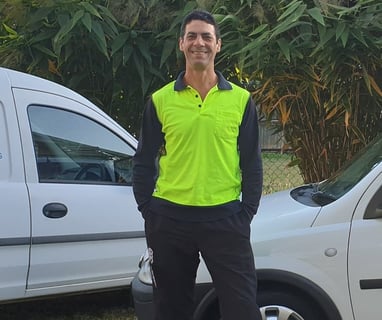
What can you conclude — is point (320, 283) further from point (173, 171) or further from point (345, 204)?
point (173, 171)

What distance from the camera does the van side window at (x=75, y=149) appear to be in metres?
4.30

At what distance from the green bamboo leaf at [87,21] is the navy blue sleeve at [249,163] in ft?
8.82

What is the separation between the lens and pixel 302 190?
405 centimetres

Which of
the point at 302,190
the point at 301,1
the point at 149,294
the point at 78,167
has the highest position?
the point at 301,1

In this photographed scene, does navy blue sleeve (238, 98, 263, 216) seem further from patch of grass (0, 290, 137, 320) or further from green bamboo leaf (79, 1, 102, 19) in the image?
green bamboo leaf (79, 1, 102, 19)

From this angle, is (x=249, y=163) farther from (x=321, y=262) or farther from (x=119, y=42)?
(x=119, y=42)

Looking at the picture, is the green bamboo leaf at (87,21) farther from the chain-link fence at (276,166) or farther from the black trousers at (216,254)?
the black trousers at (216,254)

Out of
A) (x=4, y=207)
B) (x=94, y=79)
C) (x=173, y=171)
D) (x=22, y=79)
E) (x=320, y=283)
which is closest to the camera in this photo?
(x=173, y=171)

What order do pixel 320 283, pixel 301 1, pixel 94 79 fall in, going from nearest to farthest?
pixel 320 283, pixel 301 1, pixel 94 79

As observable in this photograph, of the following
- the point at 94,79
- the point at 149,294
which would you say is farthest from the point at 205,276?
the point at 94,79

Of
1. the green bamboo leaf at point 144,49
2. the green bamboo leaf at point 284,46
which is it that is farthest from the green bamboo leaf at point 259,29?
the green bamboo leaf at point 144,49

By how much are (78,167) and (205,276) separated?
5.17ft

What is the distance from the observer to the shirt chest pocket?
286 centimetres

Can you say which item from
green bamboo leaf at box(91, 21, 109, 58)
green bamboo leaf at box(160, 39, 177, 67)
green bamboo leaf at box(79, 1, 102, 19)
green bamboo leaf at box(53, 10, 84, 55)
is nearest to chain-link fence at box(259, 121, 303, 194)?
green bamboo leaf at box(160, 39, 177, 67)
